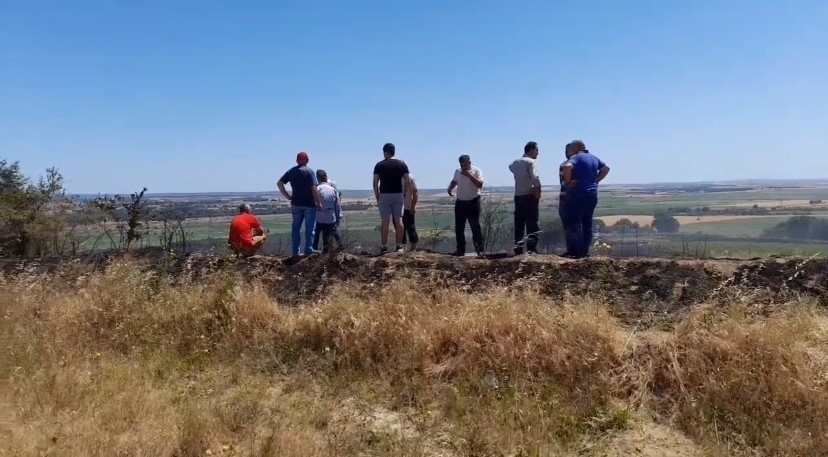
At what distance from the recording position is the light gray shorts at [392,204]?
8.16 meters

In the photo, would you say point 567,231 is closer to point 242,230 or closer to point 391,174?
point 391,174

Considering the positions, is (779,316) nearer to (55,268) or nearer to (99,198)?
(55,268)

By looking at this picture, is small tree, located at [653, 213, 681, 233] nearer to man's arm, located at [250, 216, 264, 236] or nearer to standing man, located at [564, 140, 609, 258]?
standing man, located at [564, 140, 609, 258]

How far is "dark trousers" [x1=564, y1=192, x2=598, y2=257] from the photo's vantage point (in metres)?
7.25

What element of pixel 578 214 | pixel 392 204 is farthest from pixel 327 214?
pixel 578 214

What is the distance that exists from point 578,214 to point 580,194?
25cm

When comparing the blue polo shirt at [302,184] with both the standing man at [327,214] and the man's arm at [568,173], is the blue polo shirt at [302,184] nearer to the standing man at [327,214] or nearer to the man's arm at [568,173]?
the standing man at [327,214]

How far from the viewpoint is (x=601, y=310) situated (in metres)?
5.20

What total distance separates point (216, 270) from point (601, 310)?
16.5ft

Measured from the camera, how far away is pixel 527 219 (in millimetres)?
7801

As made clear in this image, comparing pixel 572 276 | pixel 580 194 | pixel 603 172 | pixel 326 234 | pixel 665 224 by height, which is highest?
pixel 603 172

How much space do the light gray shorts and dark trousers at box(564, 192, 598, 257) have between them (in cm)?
228

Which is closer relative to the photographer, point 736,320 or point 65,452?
point 65,452

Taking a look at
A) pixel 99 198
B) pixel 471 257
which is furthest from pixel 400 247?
pixel 99 198
